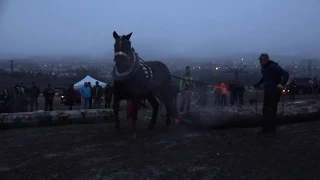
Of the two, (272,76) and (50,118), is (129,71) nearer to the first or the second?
(272,76)

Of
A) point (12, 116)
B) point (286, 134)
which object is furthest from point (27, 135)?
point (286, 134)

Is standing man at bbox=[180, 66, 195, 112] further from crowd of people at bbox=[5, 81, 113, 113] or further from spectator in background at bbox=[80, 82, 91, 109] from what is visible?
spectator in background at bbox=[80, 82, 91, 109]

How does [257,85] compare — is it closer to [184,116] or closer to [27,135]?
[184,116]

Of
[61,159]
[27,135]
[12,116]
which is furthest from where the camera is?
[12,116]

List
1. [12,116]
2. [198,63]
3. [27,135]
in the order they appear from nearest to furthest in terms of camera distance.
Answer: [27,135] → [12,116] → [198,63]

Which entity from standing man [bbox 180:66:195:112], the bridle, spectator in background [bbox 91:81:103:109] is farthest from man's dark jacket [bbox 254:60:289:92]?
spectator in background [bbox 91:81:103:109]

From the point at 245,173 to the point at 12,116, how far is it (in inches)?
313

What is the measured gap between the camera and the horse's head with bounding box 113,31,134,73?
27.6 ft

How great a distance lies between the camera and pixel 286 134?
8734mm

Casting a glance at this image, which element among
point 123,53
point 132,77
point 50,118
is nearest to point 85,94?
point 50,118

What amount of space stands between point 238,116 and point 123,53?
3.75m

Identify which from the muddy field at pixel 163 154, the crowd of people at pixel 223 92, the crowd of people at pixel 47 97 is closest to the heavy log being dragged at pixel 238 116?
the muddy field at pixel 163 154

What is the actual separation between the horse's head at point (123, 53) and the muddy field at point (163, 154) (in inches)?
66.2

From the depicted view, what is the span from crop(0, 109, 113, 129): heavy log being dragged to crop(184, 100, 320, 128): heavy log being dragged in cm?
332
